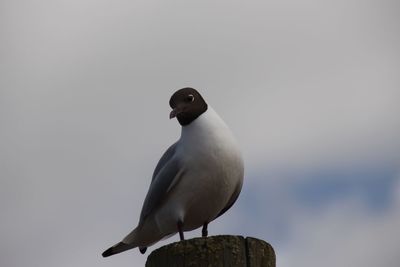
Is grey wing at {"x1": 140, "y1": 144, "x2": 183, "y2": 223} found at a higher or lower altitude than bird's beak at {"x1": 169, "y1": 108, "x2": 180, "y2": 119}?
lower

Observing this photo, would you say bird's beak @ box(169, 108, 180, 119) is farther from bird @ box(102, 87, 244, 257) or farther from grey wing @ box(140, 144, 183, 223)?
grey wing @ box(140, 144, 183, 223)

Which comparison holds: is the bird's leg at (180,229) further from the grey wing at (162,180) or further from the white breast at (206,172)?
the grey wing at (162,180)

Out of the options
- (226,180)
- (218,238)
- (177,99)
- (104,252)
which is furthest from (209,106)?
(218,238)

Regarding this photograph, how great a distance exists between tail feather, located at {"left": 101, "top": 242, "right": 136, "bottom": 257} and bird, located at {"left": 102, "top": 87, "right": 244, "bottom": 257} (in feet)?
1.39

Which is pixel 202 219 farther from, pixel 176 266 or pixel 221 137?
pixel 176 266

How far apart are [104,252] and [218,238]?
349cm

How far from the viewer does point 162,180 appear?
7.65 metres

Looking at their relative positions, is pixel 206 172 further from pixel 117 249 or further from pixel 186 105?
pixel 117 249

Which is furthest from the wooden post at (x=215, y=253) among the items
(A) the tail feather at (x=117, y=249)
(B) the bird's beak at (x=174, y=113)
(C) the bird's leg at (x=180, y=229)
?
(A) the tail feather at (x=117, y=249)

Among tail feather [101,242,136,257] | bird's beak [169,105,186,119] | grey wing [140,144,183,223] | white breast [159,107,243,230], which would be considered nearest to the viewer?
white breast [159,107,243,230]

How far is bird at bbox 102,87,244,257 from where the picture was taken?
7395mm

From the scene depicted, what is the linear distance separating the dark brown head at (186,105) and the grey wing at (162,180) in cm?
32

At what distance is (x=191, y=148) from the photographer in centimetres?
751

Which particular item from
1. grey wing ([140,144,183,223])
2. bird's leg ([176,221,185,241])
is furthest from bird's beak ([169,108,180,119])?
bird's leg ([176,221,185,241])
